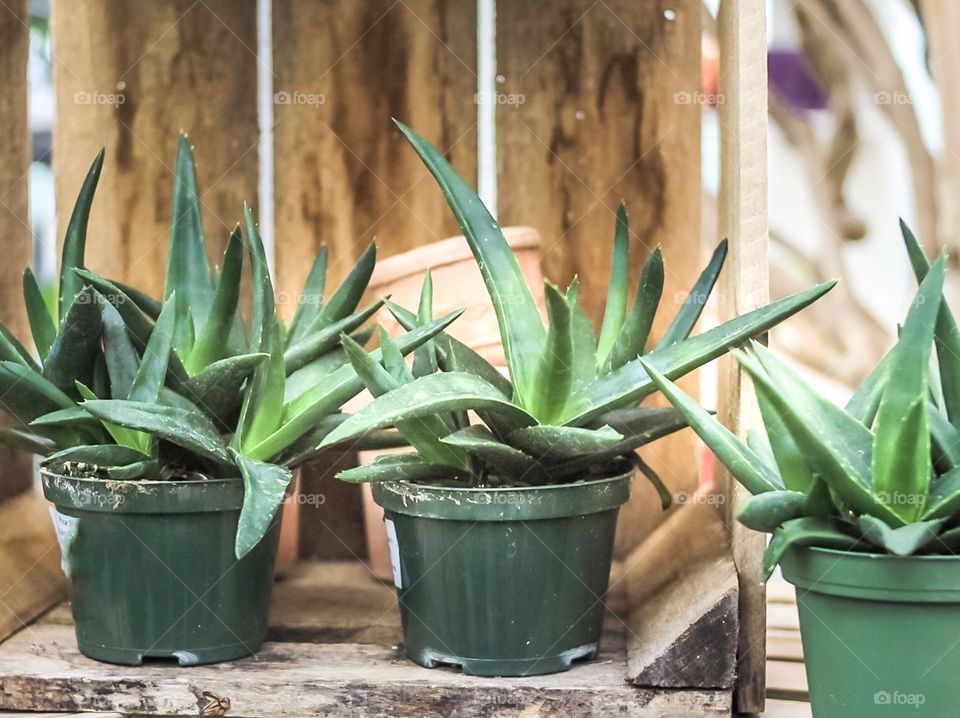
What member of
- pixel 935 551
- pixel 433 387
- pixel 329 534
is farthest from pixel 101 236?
pixel 935 551

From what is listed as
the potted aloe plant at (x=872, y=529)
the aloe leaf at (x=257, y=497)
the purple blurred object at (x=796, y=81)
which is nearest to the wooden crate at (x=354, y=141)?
the aloe leaf at (x=257, y=497)

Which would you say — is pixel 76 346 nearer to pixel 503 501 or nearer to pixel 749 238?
pixel 503 501

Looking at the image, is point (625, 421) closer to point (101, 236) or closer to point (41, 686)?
point (41, 686)

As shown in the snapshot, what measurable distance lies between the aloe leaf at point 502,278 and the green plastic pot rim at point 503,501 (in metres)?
0.09

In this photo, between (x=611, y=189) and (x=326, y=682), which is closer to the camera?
(x=326, y=682)

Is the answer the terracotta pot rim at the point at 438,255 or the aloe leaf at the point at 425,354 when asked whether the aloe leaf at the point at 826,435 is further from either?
the terracotta pot rim at the point at 438,255

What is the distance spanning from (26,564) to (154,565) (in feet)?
1.07

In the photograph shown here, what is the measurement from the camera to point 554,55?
1.62 m

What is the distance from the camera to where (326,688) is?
1.18 meters

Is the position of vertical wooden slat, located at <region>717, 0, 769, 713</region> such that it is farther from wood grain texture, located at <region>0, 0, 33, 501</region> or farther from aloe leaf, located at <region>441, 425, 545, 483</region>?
wood grain texture, located at <region>0, 0, 33, 501</region>

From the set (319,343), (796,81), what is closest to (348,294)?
(319,343)

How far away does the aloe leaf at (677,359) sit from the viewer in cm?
111

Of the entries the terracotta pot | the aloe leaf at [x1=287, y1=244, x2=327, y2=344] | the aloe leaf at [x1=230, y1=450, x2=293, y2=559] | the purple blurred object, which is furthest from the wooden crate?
the purple blurred object

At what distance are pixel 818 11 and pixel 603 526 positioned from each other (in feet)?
6.31
